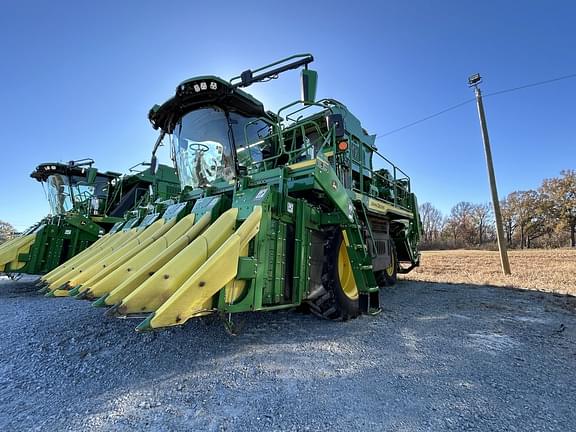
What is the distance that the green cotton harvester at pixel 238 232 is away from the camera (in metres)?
2.61

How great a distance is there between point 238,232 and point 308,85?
2.06 m

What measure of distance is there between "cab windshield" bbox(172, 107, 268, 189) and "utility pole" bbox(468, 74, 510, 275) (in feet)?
32.9

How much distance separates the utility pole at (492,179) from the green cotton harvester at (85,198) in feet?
36.6

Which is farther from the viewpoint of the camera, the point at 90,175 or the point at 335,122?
the point at 90,175

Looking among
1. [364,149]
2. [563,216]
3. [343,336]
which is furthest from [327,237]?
[563,216]

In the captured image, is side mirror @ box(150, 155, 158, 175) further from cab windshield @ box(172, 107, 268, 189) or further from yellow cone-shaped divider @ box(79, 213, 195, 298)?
yellow cone-shaped divider @ box(79, 213, 195, 298)

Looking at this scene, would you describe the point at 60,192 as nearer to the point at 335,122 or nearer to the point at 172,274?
the point at 172,274

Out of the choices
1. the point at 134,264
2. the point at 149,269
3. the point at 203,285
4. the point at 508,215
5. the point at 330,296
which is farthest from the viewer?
the point at 508,215

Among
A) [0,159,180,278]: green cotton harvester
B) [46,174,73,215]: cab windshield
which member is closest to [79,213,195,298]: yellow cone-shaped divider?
[0,159,180,278]: green cotton harvester

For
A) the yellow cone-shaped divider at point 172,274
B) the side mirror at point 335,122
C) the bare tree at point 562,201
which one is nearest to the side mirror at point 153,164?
the yellow cone-shaped divider at point 172,274

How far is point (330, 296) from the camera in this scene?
13.2ft

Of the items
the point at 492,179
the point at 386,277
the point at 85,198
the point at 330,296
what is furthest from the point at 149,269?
the point at 492,179

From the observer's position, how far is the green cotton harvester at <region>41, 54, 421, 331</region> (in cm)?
261

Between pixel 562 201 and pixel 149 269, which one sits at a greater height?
pixel 562 201
